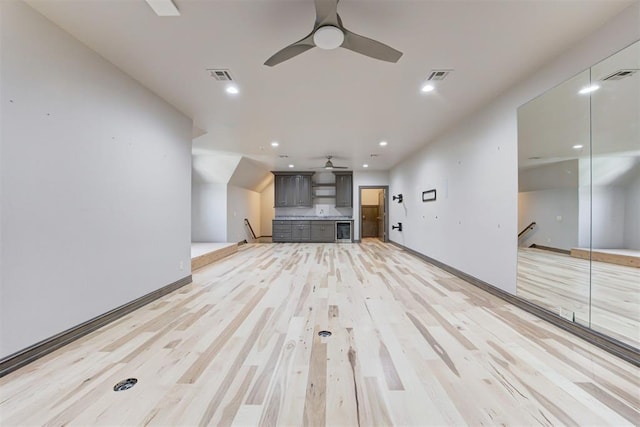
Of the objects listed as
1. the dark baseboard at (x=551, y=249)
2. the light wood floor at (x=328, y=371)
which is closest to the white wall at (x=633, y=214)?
the dark baseboard at (x=551, y=249)

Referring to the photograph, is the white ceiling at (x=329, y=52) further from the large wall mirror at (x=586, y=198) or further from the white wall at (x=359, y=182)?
the white wall at (x=359, y=182)

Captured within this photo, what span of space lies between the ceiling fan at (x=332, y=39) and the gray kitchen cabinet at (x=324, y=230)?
7.14 metres

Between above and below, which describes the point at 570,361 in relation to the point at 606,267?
below

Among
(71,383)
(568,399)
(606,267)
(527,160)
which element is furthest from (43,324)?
(527,160)

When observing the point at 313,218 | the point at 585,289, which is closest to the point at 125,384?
the point at 585,289

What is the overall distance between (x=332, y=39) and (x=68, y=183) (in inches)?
96.4

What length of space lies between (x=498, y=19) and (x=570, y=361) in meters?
2.63

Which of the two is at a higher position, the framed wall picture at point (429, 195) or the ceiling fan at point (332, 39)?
the ceiling fan at point (332, 39)

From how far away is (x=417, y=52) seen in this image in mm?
2402

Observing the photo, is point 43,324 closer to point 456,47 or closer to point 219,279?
point 219,279

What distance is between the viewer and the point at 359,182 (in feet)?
29.7

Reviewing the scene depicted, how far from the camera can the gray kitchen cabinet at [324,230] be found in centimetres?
901

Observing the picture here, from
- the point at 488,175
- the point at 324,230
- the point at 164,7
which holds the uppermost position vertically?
the point at 164,7

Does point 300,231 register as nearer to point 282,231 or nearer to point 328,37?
point 282,231
